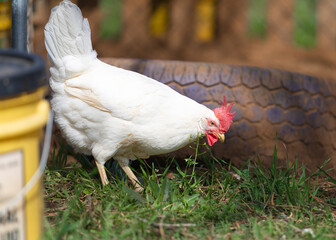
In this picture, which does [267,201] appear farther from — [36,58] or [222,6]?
[222,6]

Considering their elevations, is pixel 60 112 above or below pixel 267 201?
above

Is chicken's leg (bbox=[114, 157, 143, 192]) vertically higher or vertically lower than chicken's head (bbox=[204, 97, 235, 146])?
lower

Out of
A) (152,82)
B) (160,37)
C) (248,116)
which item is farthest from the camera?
(160,37)

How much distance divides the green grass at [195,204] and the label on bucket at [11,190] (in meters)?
0.37

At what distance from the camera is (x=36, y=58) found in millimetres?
1713

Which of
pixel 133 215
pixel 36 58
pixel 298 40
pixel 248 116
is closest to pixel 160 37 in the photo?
pixel 298 40

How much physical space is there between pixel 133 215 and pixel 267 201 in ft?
2.29

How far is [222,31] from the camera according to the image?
21.0 ft

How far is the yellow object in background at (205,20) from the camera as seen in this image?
6371mm

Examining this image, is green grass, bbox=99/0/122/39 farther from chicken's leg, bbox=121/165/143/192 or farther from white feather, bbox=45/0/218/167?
chicken's leg, bbox=121/165/143/192

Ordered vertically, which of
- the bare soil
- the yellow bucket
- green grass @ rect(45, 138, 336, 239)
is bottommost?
green grass @ rect(45, 138, 336, 239)

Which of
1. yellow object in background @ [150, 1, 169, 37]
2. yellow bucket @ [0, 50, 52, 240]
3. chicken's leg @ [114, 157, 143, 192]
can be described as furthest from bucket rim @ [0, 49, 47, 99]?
yellow object in background @ [150, 1, 169, 37]

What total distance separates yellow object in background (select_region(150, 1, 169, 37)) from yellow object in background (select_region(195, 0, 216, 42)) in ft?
1.30

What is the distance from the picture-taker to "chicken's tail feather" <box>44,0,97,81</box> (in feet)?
8.51
